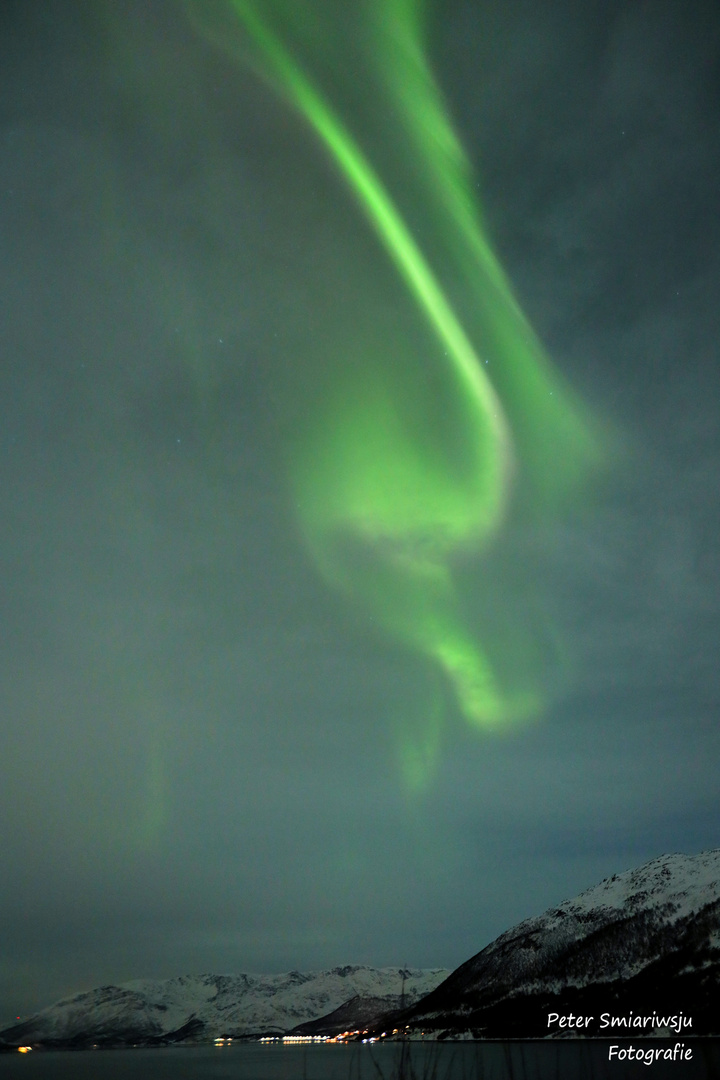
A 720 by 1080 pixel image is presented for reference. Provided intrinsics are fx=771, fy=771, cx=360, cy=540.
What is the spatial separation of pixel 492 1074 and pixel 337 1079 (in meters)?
39.8

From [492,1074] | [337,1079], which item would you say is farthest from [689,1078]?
[337,1079]

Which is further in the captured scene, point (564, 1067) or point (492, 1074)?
point (564, 1067)

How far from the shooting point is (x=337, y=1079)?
632ft

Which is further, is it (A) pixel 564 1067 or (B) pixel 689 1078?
(A) pixel 564 1067

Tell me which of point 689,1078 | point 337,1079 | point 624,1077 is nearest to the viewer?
point 689,1078

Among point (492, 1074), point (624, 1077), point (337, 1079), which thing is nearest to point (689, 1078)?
point (624, 1077)

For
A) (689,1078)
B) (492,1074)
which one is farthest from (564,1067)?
(689,1078)

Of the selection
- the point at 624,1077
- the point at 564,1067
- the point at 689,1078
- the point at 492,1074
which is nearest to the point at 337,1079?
the point at 492,1074

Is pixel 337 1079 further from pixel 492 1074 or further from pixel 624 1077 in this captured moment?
pixel 624 1077

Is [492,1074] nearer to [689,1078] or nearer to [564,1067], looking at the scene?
[564,1067]

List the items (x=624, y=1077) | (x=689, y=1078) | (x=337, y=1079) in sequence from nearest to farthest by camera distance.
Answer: (x=689, y=1078) < (x=624, y=1077) < (x=337, y=1079)

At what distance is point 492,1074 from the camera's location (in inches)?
7096

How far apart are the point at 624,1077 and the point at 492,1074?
97.7ft

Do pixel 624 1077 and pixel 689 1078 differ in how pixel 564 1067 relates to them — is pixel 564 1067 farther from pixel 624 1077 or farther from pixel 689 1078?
pixel 689 1078
